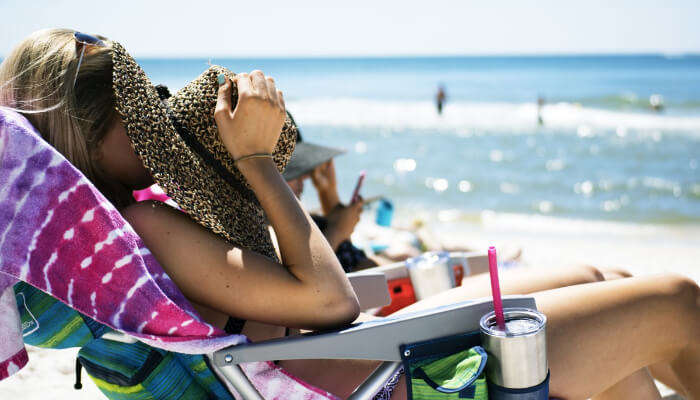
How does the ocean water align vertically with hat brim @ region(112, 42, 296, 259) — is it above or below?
below

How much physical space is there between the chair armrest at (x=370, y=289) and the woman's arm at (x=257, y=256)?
655mm

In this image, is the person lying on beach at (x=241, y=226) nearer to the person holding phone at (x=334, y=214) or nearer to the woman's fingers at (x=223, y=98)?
the woman's fingers at (x=223, y=98)

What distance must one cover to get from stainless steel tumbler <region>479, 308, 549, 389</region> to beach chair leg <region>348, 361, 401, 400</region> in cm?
21

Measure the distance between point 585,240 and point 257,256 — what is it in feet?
17.8

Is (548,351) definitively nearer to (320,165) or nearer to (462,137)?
(320,165)

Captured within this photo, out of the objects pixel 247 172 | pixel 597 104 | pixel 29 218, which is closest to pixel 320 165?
pixel 247 172

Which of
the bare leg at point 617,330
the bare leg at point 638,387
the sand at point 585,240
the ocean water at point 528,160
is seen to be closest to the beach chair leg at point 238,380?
the bare leg at point 617,330

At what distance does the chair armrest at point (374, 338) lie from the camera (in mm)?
1334

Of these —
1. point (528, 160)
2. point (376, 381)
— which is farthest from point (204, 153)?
point (528, 160)

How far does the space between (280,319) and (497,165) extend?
9.15m

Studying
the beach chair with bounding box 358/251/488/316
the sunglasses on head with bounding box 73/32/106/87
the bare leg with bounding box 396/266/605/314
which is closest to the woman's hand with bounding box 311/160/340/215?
the beach chair with bounding box 358/251/488/316

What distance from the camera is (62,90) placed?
1326 mm

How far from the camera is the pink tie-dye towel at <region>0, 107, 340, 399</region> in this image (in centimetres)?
125

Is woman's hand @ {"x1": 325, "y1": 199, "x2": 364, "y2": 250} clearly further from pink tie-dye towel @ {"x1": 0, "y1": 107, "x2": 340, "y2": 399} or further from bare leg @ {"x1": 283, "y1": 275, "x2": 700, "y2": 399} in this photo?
pink tie-dye towel @ {"x1": 0, "y1": 107, "x2": 340, "y2": 399}
